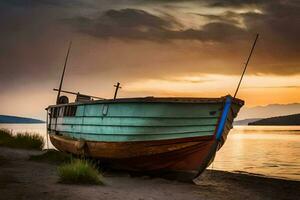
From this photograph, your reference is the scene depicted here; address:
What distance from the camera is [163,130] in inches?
487

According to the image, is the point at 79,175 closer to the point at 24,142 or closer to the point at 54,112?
the point at 54,112

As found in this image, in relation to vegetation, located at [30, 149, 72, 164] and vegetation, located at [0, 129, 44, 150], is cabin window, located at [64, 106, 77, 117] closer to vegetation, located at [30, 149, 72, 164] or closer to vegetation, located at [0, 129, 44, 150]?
vegetation, located at [30, 149, 72, 164]

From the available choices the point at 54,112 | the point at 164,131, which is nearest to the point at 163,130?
the point at 164,131

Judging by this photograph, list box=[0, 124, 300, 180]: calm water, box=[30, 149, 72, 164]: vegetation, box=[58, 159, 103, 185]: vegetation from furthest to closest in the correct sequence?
box=[0, 124, 300, 180]: calm water, box=[30, 149, 72, 164]: vegetation, box=[58, 159, 103, 185]: vegetation

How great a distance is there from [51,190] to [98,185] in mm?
1552

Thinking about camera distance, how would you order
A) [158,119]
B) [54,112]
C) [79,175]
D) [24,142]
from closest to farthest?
[79,175] → [158,119] → [54,112] → [24,142]

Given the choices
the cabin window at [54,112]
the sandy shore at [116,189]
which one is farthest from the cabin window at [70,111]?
the sandy shore at [116,189]

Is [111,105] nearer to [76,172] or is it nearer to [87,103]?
[87,103]

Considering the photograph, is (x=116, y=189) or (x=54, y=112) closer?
(x=116, y=189)

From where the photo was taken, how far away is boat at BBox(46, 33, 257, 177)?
12.1 m

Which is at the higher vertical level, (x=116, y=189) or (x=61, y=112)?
(x=61, y=112)

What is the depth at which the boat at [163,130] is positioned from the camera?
39.9 feet

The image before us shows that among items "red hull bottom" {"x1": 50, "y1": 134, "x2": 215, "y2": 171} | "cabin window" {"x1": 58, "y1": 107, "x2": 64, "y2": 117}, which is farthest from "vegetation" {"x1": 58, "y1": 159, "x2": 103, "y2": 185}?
"cabin window" {"x1": 58, "y1": 107, "x2": 64, "y2": 117}

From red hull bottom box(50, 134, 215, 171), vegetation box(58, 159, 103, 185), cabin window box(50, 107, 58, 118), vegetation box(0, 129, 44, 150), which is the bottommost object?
vegetation box(0, 129, 44, 150)
